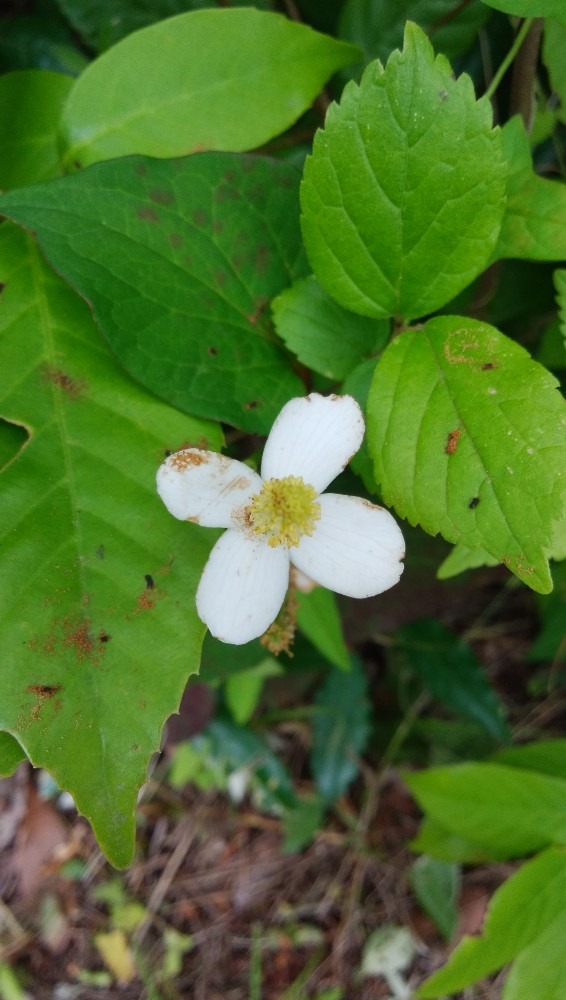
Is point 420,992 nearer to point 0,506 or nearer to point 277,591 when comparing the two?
point 277,591

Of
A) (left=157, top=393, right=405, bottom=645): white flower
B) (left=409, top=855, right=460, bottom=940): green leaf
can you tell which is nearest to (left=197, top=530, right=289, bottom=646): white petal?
(left=157, top=393, right=405, bottom=645): white flower

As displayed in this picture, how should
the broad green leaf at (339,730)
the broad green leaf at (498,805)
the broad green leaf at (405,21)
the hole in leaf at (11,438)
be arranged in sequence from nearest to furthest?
the hole in leaf at (11,438), the broad green leaf at (405,21), the broad green leaf at (498,805), the broad green leaf at (339,730)

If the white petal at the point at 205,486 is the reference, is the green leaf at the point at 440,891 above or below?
below

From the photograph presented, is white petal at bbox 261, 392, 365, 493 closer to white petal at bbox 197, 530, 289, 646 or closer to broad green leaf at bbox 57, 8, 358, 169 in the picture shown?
white petal at bbox 197, 530, 289, 646

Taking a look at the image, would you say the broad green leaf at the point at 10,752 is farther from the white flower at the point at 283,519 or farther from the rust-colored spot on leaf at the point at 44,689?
the white flower at the point at 283,519

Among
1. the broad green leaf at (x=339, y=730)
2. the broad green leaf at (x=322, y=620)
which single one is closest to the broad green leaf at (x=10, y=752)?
the broad green leaf at (x=322, y=620)

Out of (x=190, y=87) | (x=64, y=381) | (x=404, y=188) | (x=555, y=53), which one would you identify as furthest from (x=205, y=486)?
(x=555, y=53)
